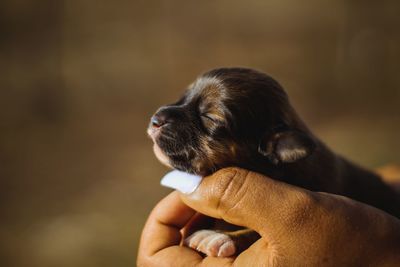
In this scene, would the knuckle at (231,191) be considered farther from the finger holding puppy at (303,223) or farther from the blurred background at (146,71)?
the blurred background at (146,71)

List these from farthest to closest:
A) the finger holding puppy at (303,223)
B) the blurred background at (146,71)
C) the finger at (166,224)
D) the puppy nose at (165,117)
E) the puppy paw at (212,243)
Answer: the blurred background at (146,71)
the puppy nose at (165,117)
the finger at (166,224)
the puppy paw at (212,243)
the finger holding puppy at (303,223)

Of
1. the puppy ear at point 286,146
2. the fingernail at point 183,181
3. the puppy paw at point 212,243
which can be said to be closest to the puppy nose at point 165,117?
the fingernail at point 183,181

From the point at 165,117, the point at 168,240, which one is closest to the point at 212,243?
the point at 168,240

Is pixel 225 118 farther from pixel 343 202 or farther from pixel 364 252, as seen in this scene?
pixel 364 252

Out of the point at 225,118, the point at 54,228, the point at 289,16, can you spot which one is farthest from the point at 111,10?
the point at 225,118

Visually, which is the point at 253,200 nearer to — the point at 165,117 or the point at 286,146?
the point at 286,146
